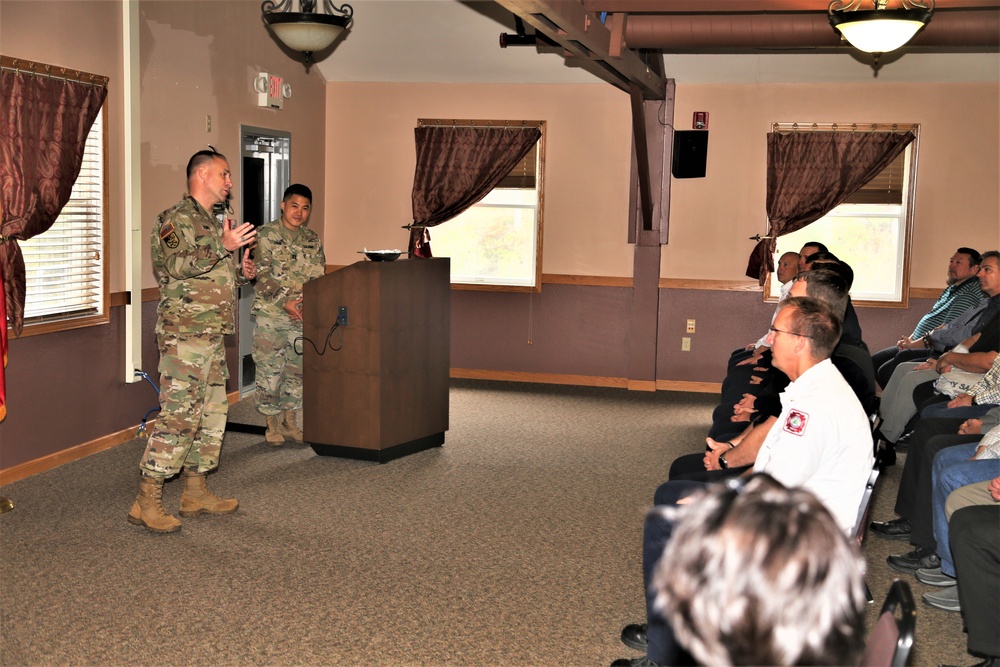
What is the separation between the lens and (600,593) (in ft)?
12.1

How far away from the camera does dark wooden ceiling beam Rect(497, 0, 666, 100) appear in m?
3.91

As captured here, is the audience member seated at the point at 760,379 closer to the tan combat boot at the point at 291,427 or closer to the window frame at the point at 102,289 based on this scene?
the tan combat boot at the point at 291,427

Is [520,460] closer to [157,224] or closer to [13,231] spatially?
[157,224]

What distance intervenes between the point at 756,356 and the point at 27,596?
3880 millimetres

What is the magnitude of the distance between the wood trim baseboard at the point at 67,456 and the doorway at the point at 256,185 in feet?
4.47

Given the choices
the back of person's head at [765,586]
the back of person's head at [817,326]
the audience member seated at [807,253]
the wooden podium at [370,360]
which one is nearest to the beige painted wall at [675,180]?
the audience member seated at [807,253]

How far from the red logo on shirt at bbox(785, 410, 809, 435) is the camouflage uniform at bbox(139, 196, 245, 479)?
2560 mm

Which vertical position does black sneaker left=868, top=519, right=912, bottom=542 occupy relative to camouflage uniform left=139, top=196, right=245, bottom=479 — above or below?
below

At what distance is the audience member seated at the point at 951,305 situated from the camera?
6375 mm

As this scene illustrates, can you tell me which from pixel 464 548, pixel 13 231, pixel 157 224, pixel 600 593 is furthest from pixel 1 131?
pixel 600 593

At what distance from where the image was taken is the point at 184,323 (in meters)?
4.21

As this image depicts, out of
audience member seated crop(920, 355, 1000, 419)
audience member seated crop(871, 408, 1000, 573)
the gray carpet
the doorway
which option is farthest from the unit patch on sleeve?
audience member seated crop(920, 355, 1000, 419)

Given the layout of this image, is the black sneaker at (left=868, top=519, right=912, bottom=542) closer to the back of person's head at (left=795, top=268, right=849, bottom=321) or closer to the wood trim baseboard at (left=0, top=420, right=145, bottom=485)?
the back of person's head at (left=795, top=268, right=849, bottom=321)

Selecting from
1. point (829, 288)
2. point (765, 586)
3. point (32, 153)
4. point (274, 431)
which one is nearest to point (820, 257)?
point (829, 288)
